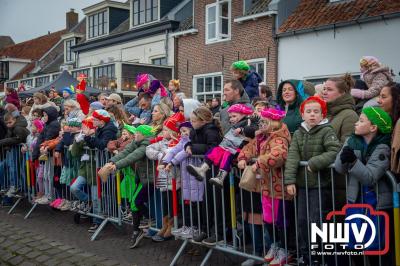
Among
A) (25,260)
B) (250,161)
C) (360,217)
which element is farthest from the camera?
(25,260)

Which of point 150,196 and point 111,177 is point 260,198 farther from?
point 111,177

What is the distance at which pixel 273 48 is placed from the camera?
1652 cm

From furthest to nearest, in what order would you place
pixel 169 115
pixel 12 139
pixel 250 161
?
pixel 12 139 → pixel 169 115 → pixel 250 161

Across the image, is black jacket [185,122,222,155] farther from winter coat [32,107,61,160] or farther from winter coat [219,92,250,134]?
winter coat [32,107,61,160]

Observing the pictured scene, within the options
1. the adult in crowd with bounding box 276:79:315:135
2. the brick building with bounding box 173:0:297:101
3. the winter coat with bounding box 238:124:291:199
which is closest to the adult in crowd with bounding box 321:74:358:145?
the adult in crowd with bounding box 276:79:315:135

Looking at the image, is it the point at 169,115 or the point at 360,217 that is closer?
the point at 360,217

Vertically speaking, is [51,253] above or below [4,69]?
below

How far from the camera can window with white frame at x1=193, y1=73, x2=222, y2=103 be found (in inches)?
753

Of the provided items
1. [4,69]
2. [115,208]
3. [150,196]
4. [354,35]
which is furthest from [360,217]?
[4,69]

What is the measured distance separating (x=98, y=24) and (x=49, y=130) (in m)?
21.1

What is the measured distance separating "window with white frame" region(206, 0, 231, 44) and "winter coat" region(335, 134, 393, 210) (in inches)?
612

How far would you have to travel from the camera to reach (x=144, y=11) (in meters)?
23.8

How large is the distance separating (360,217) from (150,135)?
114 inches

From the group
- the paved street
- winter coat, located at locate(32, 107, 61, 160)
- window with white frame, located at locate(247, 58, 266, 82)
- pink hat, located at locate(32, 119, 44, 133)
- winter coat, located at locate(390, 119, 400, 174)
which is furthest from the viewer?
window with white frame, located at locate(247, 58, 266, 82)
